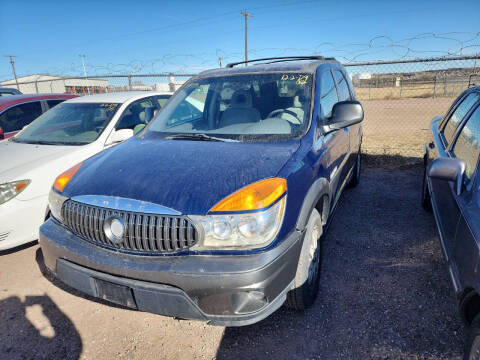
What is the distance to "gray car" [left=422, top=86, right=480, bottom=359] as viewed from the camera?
1564mm

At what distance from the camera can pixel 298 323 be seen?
2.30m

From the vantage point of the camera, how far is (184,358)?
2.05 meters

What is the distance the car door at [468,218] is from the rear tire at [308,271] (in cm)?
88

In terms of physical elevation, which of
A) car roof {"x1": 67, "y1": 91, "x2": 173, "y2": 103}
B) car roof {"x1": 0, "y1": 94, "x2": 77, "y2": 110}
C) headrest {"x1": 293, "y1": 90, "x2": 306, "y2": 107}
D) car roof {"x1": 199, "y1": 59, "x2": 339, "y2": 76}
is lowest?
car roof {"x1": 0, "y1": 94, "x2": 77, "y2": 110}

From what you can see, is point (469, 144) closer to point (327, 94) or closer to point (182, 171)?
point (327, 94)

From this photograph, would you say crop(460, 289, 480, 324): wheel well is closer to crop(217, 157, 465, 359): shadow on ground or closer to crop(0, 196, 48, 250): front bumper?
crop(217, 157, 465, 359): shadow on ground

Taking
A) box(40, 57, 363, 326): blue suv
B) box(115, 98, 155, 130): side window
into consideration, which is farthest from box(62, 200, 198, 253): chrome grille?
box(115, 98, 155, 130): side window

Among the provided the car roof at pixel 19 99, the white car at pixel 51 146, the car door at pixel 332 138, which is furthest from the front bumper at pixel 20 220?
the car roof at pixel 19 99

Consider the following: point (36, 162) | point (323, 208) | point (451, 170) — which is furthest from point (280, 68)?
point (36, 162)

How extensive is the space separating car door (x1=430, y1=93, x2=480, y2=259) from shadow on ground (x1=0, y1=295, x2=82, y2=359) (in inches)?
107

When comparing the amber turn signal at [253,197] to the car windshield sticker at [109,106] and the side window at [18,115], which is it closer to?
the car windshield sticker at [109,106]

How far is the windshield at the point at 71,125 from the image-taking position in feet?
13.3

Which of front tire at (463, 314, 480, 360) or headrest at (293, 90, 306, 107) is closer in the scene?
front tire at (463, 314, 480, 360)

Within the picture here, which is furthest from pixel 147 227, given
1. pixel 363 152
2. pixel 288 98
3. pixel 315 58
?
pixel 363 152
